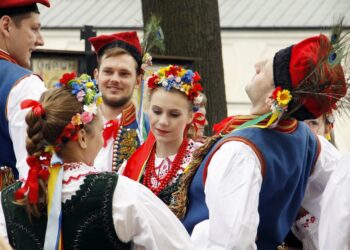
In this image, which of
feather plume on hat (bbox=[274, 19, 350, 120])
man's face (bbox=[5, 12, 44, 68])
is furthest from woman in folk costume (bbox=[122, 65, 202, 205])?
feather plume on hat (bbox=[274, 19, 350, 120])

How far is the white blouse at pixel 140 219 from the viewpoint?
409 centimetres

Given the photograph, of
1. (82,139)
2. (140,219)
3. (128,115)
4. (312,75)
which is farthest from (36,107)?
(128,115)

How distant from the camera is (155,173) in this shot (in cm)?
566

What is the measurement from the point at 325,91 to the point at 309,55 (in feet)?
0.58

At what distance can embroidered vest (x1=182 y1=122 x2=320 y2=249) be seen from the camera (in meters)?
4.74

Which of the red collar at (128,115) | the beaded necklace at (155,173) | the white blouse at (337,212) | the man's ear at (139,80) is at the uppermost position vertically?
the man's ear at (139,80)

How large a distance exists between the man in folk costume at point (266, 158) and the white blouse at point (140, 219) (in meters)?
0.42

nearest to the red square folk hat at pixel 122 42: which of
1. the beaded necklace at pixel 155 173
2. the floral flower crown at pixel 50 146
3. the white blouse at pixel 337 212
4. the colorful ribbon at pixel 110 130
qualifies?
the colorful ribbon at pixel 110 130

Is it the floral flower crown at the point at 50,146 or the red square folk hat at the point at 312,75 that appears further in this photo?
the red square folk hat at the point at 312,75

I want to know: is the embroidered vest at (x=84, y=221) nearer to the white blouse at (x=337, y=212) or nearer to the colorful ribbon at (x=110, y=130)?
the white blouse at (x=337, y=212)

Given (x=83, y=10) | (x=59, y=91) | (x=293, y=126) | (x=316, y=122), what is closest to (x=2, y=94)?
(x=59, y=91)

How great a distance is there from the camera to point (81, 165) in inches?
167

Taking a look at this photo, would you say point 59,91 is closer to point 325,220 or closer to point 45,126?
point 45,126

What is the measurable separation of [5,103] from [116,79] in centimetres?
145
